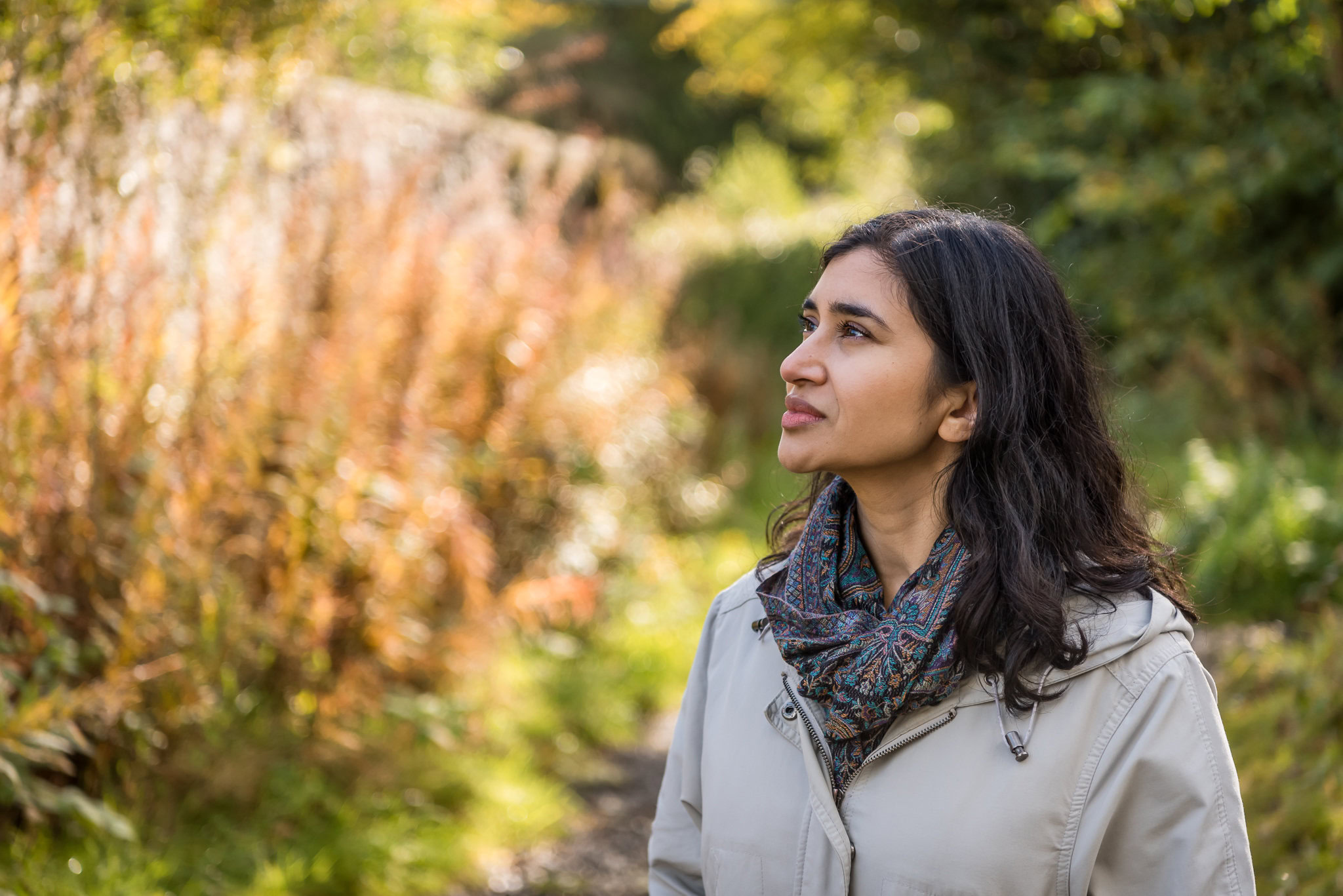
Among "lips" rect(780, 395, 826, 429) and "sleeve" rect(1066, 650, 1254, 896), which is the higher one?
"lips" rect(780, 395, 826, 429)

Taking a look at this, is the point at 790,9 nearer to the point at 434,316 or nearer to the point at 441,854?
the point at 434,316

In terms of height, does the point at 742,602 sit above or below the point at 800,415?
below

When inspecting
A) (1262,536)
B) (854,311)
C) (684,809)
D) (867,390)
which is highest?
(854,311)

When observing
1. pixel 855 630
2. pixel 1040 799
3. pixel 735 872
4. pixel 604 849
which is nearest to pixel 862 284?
pixel 855 630

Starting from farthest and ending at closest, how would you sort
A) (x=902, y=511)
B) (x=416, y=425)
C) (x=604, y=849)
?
(x=604, y=849), (x=416, y=425), (x=902, y=511)

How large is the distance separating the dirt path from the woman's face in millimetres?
1972

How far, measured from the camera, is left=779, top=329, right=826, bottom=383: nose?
1751 mm

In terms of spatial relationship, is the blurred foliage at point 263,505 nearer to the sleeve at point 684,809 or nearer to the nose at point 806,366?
the sleeve at point 684,809

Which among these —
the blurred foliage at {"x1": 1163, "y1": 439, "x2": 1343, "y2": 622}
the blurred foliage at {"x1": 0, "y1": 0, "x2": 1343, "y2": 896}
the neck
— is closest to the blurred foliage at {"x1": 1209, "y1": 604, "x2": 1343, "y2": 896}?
the blurred foliage at {"x1": 0, "y1": 0, "x2": 1343, "y2": 896}

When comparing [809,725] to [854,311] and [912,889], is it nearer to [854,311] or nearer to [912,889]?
[912,889]

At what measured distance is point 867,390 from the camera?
1713 millimetres

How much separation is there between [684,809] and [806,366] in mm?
796

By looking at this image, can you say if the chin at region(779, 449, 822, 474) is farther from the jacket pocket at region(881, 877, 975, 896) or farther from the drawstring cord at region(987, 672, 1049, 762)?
the jacket pocket at region(881, 877, 975, 896)

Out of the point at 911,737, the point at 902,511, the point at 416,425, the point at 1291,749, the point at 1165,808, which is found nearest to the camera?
the point at 1165,808
